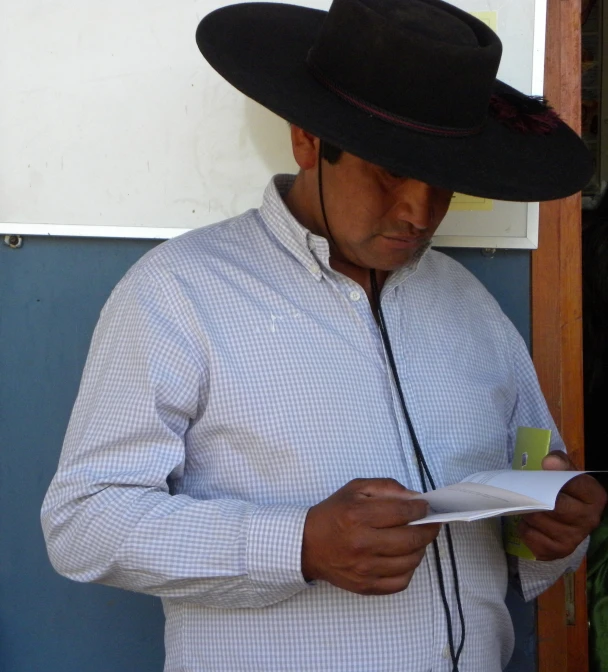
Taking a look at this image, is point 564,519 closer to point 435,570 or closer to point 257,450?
point 435,570

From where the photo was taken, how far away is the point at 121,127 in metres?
2.21

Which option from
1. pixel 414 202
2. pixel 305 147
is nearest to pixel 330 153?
pixel 305 147

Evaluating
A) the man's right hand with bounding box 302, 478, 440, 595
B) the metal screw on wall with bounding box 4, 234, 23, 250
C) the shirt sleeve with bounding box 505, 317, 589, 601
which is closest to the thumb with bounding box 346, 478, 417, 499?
the man's right hand with bounding box 302, 478, 440, 595

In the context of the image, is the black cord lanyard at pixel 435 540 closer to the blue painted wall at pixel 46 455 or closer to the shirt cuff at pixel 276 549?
the shirt cuff at pixel 276 549

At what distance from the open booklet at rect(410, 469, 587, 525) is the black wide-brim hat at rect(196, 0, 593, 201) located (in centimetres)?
48

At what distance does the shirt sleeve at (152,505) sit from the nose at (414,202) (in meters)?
0.45

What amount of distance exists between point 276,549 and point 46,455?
924mm

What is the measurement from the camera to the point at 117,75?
2.20 metres

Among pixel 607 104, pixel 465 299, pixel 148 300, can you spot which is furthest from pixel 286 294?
pixel 607 104

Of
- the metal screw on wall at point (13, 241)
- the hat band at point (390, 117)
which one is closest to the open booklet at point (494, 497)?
the hat band at point (390, 117)

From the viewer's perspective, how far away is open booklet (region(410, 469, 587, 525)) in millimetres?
1321

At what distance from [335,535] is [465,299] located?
786 mm

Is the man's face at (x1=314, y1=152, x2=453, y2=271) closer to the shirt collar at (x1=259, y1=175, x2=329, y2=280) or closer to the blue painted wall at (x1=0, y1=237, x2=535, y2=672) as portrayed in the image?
the shirt collar at (x1=259, y1=175, x2=329, y2=280)

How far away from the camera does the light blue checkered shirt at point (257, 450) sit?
4.98 ft
